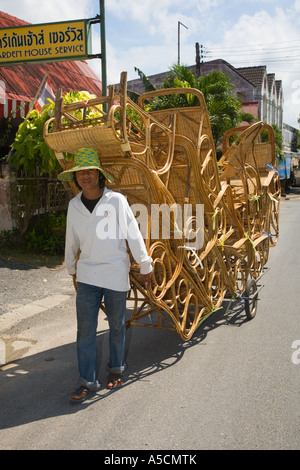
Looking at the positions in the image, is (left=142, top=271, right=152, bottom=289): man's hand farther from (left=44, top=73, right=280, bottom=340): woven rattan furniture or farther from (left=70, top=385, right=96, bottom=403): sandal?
(left=70, top=385, right=96, bottom=403): sandal

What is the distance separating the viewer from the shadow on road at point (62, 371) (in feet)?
10.9

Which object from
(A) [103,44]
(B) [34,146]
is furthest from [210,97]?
(B) [34,146]

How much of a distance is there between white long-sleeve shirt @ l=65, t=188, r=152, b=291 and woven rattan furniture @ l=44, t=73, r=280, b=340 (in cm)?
23

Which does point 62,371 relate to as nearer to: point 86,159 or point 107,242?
point 107,242

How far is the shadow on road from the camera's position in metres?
3.31

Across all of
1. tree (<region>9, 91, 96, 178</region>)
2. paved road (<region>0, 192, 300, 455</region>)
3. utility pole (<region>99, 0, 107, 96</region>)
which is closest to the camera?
paved road (<region>0, 192, 300, 455</region>)

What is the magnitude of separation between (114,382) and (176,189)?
206 cm

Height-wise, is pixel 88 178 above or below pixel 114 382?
above

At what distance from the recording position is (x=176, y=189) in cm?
466

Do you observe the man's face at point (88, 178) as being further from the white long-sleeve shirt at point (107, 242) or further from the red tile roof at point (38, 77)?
the red tile roof at point (38, 77)

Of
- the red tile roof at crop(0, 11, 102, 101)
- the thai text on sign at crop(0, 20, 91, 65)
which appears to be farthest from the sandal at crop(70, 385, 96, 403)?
the red tile roof at crop(0, 11, 102, 101)

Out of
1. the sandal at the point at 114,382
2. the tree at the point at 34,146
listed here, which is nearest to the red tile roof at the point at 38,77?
the tree at the point at 34,146

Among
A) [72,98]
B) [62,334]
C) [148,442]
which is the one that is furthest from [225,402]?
[72,98]

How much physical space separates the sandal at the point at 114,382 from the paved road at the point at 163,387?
0.23 feet
